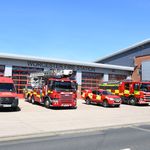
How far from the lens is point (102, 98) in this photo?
81.1ft

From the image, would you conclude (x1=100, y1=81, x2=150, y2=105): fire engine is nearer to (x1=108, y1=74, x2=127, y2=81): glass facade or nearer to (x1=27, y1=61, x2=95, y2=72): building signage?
(x1=27, y1=61, x2=95, y2=72): building signage

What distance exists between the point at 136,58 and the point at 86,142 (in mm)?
33897

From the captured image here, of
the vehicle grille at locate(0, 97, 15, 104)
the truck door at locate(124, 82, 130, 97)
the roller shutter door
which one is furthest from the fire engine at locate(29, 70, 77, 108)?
the roller shutter door

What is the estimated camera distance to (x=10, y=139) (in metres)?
9.48

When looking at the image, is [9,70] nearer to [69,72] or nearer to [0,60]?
[0,60]

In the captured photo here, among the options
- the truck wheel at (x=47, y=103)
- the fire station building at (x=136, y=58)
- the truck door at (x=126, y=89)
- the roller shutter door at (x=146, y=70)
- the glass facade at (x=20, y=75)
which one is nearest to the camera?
the truck wheel at (x=47, y=103)

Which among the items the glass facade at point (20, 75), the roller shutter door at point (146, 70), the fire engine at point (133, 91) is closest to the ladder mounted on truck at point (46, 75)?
the glass facade at point (20, 75)

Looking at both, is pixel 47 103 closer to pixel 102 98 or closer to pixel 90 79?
pixel 102 98

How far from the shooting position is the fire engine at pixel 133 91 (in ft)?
88.2

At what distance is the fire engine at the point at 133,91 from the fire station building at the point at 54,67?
5.92m

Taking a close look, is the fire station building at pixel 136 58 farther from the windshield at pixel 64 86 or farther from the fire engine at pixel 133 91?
the windshield at pixel 64 86

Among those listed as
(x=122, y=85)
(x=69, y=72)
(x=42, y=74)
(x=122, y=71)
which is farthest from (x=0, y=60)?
(x=122, y=71)

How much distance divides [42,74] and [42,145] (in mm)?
14978

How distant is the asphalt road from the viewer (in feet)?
26.9
